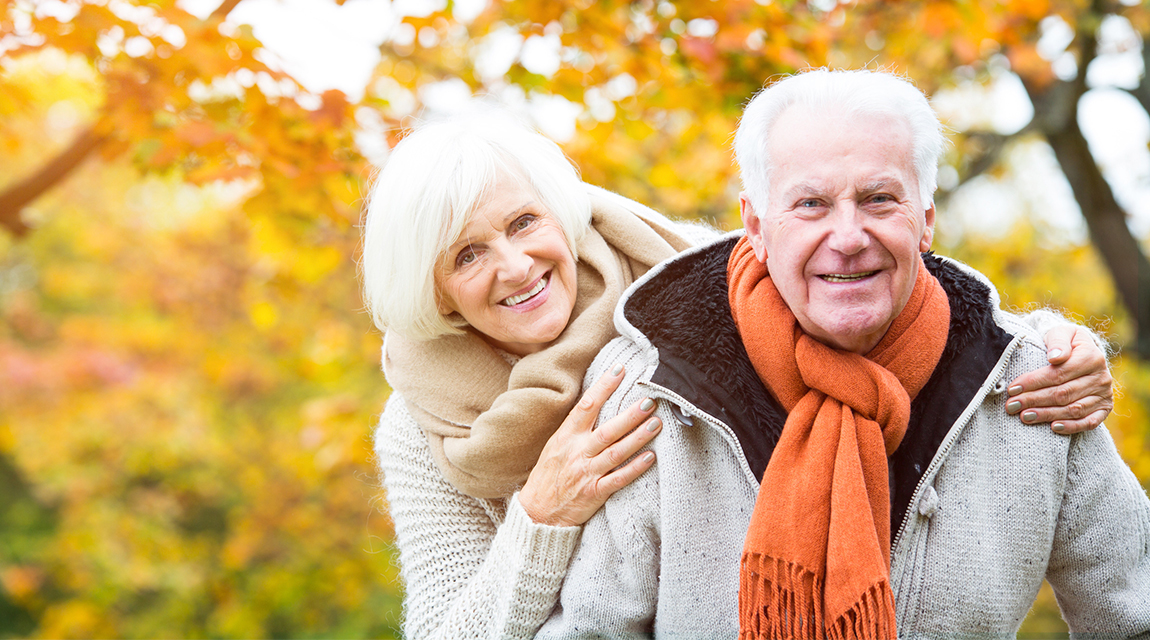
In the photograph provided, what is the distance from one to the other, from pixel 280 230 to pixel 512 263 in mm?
1482

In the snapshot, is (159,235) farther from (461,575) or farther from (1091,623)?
(1091,623)

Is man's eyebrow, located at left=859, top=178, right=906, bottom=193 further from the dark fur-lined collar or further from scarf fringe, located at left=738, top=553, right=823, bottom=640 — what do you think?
scarf fringe, located at left=738, top=553, right=823, bottom=640

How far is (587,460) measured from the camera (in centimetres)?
186

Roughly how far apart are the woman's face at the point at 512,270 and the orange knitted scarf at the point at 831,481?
568 mm

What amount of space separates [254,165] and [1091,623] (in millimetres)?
2722

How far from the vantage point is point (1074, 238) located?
8750mm

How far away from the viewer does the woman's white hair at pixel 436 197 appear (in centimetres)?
200

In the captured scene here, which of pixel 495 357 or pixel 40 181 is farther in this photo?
pixel 40 181

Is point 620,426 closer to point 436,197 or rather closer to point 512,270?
point 512,270

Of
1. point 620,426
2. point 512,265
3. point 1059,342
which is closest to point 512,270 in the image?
point 512,265

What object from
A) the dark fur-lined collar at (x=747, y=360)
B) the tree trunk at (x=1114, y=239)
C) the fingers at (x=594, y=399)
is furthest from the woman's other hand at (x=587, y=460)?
the tree trunk at (x=1114, y=239)

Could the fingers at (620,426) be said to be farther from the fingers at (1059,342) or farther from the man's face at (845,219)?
the fingers at (1059,342)

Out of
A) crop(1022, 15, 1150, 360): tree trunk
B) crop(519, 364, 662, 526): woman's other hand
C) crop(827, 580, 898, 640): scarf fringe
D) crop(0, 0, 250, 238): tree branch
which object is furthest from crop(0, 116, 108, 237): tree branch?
crop(1022, 15, 1150, 360): tree trunk

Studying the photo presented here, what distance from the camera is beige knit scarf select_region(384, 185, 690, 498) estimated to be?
2.00m
